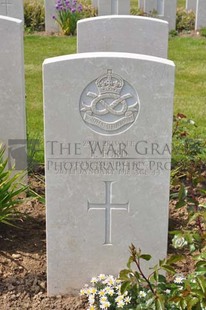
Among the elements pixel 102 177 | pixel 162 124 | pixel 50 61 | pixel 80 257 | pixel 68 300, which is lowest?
pixel 68 300

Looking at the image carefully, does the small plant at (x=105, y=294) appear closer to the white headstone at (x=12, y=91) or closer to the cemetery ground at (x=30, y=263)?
the cemetery ground at (x=30, y=263)

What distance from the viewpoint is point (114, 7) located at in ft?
36.1

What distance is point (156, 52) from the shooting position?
15.0ft

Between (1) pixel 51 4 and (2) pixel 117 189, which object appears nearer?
(2) pixel 117 189

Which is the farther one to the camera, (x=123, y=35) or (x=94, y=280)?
(x=123, y=35)

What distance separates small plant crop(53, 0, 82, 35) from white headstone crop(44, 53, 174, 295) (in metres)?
7.84

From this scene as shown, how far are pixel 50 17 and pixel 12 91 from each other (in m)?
6.94

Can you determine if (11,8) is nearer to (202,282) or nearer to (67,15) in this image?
(67,15)

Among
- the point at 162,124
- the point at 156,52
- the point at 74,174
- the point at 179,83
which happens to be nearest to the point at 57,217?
the point at 74,174

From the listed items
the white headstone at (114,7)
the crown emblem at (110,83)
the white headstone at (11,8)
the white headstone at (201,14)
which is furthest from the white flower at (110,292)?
the white headstone at (201,14)

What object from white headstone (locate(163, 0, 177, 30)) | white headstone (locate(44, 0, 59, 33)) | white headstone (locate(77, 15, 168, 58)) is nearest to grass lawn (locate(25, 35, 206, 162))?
white headstone (locate(44, 0, 59, 33))

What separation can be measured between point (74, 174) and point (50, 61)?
60 cm

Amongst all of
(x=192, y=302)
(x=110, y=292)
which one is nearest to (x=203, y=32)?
(x=110, y=292)

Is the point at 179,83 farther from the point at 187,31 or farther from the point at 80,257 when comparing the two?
the point at 80,257
